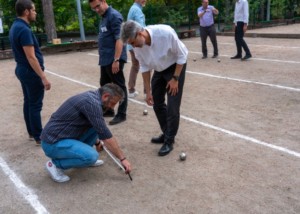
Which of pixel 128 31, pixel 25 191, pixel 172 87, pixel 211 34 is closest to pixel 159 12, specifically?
pixel 211 34

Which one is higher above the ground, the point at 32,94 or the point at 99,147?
the point at 32,94

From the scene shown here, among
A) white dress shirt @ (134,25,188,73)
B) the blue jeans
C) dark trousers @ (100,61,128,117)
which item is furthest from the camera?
dark trousers @ (100,61,128,117)

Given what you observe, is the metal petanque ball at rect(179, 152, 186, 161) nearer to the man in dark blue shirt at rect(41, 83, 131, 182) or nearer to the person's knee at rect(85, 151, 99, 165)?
the man in dark blue shirt at rect(41, 83, 131, 182)

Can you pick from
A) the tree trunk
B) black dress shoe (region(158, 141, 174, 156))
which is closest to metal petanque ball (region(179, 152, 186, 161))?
black dress shoe (region(158, 141, 174, 156))

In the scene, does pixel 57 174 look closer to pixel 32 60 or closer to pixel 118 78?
pixel 32 60

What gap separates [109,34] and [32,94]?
5.14 feet

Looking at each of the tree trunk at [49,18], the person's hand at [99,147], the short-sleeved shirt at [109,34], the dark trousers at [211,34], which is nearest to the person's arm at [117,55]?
the short-sleeved shirt at [109,34]

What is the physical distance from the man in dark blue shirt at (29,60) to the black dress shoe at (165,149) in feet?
5.35

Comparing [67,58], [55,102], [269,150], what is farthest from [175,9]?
[269,150]

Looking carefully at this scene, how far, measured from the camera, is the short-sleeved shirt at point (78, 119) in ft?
11.0

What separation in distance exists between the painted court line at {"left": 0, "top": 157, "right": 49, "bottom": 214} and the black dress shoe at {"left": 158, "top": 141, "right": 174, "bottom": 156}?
5.05ft

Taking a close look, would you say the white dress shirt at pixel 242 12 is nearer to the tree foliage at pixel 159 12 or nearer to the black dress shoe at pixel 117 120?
the black dress shoe at pixel 117 120

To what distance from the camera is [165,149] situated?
14.2 ft

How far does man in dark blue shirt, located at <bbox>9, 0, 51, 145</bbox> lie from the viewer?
4.19 meters
